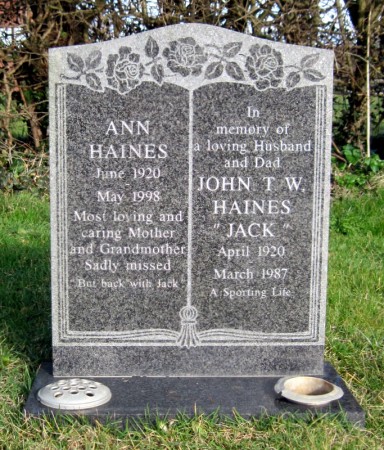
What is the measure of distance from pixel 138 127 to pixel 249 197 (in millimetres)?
591

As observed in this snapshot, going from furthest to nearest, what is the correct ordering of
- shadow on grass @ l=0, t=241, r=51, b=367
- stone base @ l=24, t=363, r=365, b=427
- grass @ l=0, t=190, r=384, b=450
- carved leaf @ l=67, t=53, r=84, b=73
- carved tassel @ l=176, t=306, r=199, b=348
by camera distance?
1. shadow on grass @ l=0, t=241, r=51, b=367
2. carved tassel @ l=176, t=306, r=199, b=348
3. carved leaf @ l=67, t=53, r=84, b=73
4. stone base @ l=24, t=363, r=365, b=427
5. grass @ l=0, t=190, r=384, b=450

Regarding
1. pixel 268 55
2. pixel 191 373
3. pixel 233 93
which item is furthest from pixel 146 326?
pixel 268 55

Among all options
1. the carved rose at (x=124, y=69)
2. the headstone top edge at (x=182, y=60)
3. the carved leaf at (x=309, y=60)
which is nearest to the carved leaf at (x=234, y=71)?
the headstone top edge at (x=182, y=60)

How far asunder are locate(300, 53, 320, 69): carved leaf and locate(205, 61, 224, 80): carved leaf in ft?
1.19

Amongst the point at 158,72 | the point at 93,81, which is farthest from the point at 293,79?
the point at 93,81

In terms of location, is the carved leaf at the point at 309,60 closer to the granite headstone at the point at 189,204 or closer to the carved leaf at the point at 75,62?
the granite headstone at the point at 189,204

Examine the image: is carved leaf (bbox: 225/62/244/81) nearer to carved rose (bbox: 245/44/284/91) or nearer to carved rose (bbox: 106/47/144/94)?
carved rose (bbox: 245/44/284/91)

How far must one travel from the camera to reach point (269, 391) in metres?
2.86

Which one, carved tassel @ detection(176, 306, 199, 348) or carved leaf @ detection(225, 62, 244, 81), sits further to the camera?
carved tassel @ detection(176, 306, 199, 348)

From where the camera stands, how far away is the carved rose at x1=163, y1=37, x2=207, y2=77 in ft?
9.56

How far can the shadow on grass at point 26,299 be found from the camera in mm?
3422

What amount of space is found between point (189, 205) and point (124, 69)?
668 mm

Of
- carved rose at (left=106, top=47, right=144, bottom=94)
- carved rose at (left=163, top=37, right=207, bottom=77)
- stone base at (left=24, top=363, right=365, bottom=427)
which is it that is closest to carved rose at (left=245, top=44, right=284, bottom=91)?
carved rose at (left=163, top=37, right=207, bottom=77)

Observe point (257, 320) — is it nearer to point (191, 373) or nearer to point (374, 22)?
point (191, 373)
